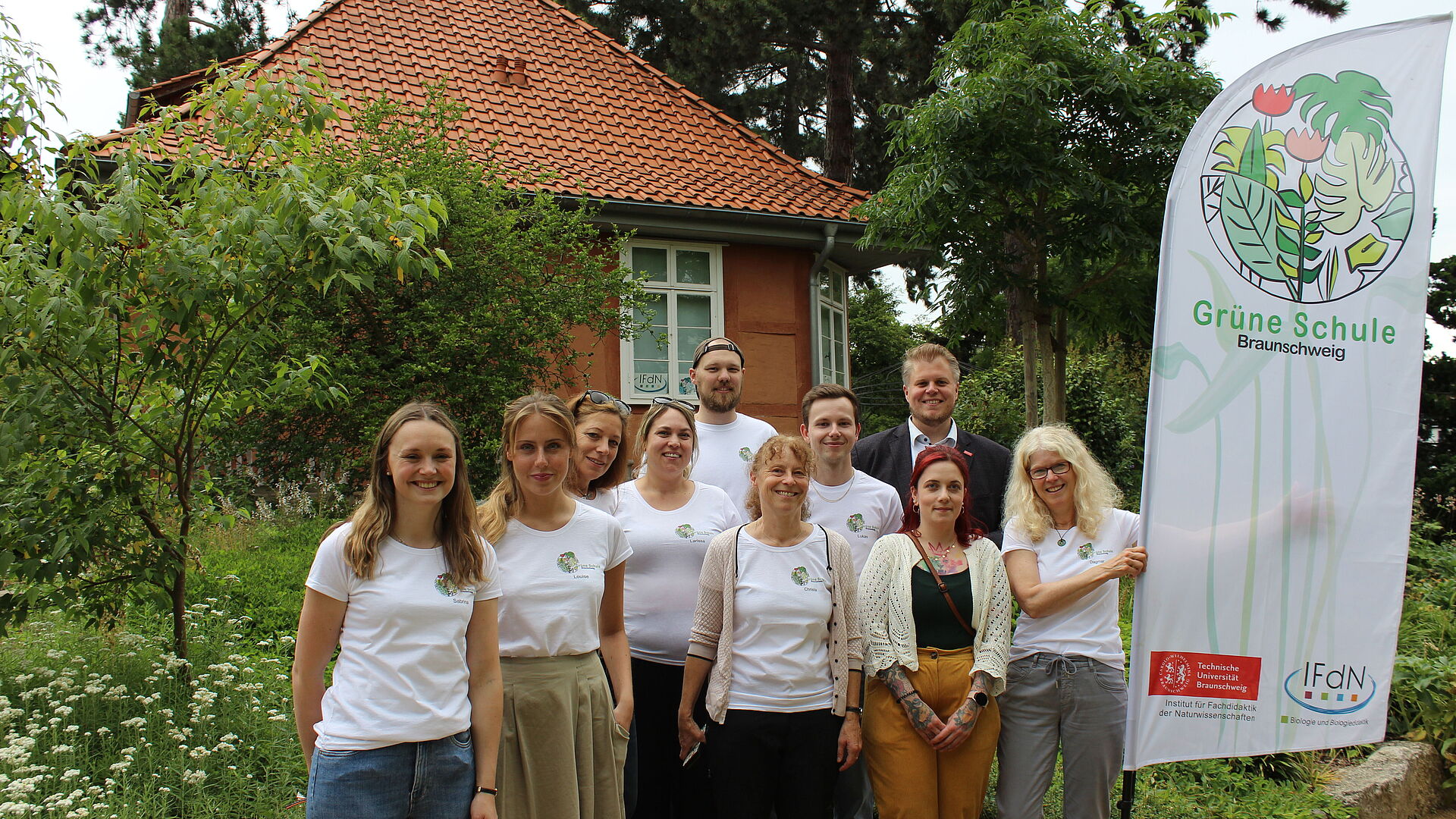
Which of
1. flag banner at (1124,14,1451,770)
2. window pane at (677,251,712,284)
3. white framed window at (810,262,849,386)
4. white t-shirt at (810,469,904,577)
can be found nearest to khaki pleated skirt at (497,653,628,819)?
white t-shirt at (810,469,904,577)

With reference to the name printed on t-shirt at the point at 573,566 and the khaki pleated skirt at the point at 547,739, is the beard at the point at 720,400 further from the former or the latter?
the khaki pleated skirt at the point at 547,739

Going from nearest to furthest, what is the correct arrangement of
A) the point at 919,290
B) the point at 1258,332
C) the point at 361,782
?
the point at 361,782 < the point at 1258,332 < the point at 919,290

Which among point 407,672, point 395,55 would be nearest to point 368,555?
point 407,672

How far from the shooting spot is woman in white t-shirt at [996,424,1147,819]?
11.6 ft

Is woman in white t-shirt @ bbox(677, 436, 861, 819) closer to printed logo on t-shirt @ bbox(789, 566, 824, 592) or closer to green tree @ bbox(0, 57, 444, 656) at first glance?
printed logo on t-shirt @ bbox(789, 566, 824, 592)

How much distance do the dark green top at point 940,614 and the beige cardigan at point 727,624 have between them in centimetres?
22

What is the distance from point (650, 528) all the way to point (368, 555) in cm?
127

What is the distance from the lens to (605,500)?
3801mm

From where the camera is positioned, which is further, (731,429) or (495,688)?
(731,429)

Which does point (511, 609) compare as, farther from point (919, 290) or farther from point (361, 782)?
point (919, 290)

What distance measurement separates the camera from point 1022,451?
3764 millimetres

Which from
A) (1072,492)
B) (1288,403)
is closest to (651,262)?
(1072,492)

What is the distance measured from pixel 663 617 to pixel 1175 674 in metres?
1.74

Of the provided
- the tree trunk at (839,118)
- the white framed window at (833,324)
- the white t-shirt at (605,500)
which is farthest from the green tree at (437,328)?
the tree trunk at (839,118)
